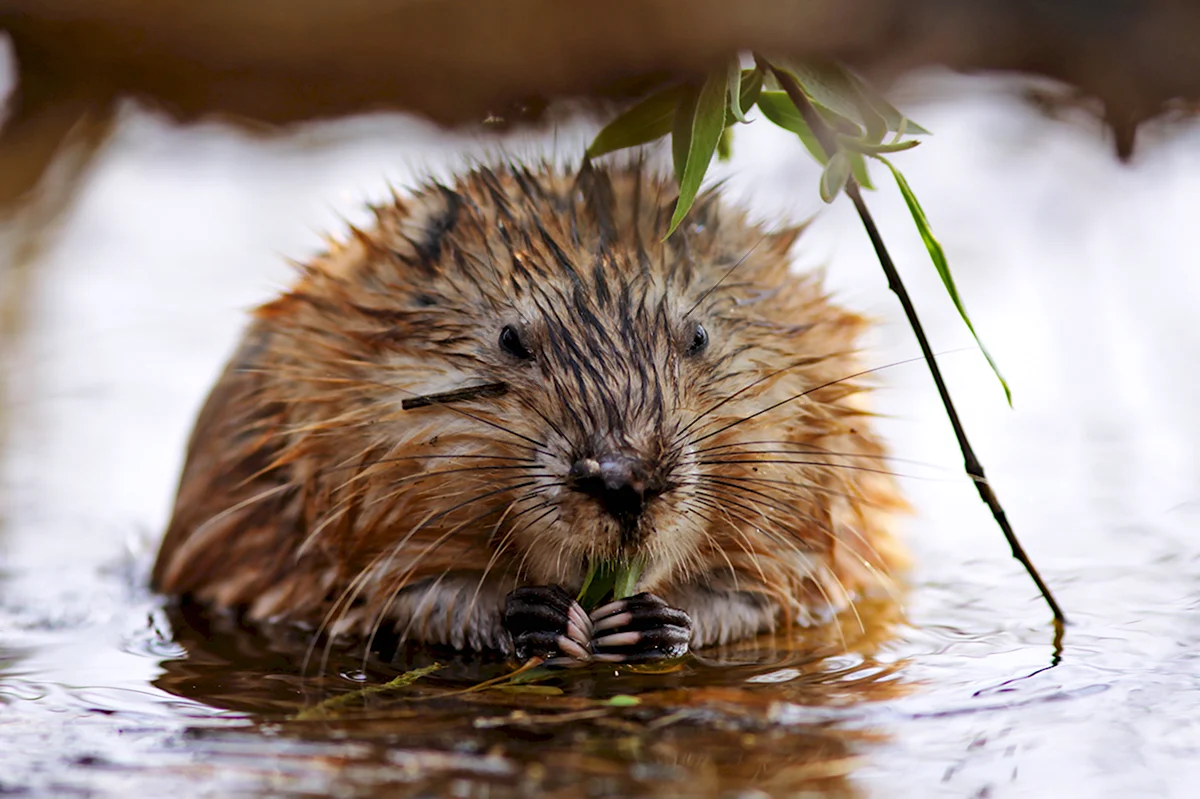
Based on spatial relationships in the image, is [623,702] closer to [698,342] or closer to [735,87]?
[698,342]

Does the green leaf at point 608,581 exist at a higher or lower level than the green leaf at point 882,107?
lower

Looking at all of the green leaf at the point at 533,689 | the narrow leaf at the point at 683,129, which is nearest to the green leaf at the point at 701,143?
the narrow leaf at the point at 683,129

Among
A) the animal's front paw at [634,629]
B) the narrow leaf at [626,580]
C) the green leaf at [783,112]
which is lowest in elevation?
the animal's front paw at [634,629]

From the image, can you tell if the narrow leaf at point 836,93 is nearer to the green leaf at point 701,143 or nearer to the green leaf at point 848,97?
the green leaf at point 848,97

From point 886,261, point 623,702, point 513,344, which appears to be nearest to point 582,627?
point 623,702

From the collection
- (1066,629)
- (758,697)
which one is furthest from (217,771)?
(1066,629)

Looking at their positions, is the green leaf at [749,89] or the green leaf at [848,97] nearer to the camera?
the green leaf at [848,97]

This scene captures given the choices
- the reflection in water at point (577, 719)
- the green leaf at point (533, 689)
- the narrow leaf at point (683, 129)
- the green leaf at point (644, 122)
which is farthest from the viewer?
the green leaf at point (644, 122)
